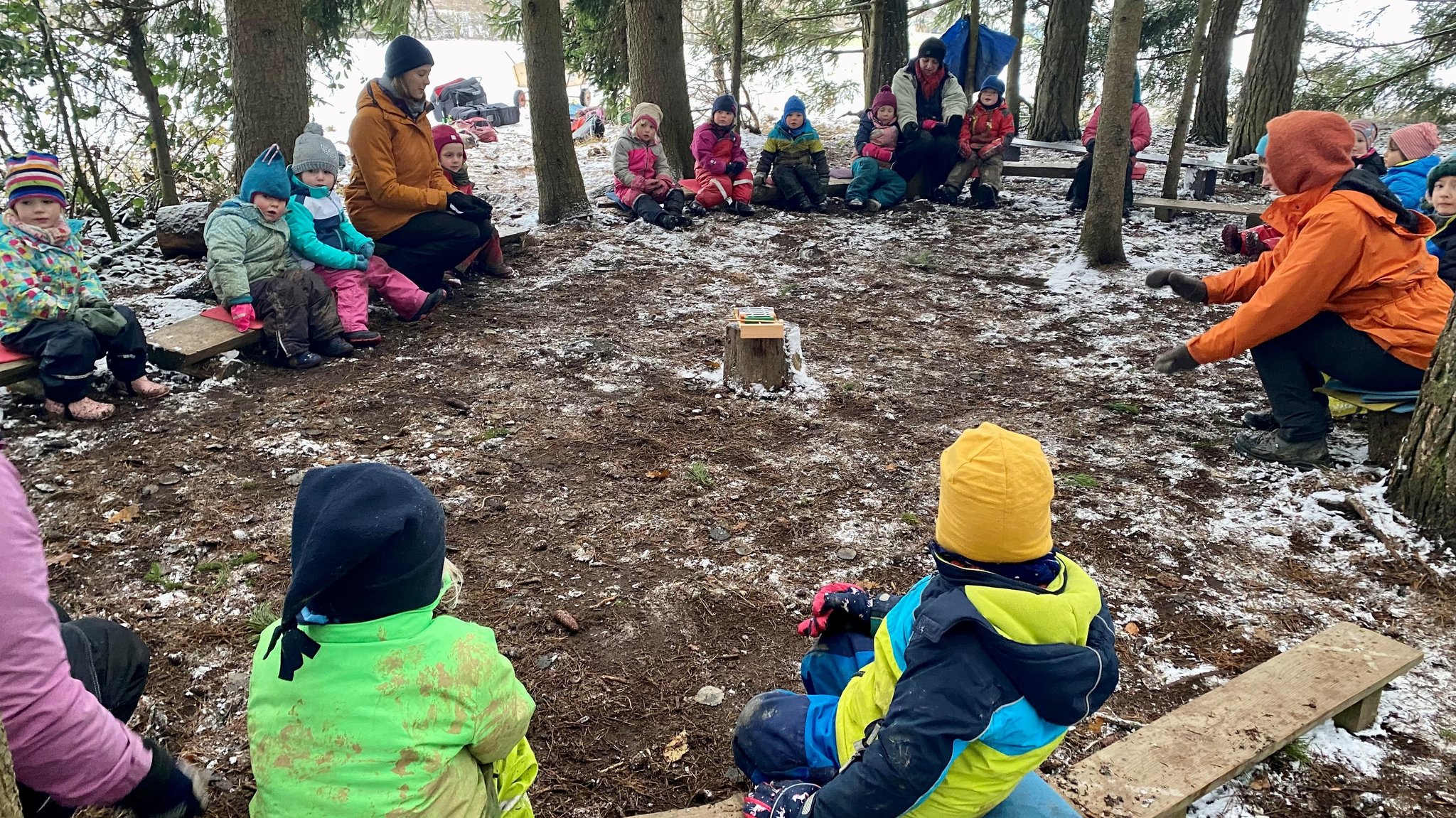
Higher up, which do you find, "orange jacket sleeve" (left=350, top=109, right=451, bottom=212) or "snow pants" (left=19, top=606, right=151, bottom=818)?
"orange jacket sleeve" (left=350, top=109, right=451, bottom=212)

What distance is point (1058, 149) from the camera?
13.0m

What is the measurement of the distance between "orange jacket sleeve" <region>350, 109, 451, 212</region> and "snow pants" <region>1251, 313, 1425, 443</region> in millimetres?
5537

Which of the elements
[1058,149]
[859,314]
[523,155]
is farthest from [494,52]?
[859,314]

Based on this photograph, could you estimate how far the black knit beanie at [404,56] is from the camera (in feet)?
20.2

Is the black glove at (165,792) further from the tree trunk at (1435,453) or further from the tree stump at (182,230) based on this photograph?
the tree stump at (182,230)

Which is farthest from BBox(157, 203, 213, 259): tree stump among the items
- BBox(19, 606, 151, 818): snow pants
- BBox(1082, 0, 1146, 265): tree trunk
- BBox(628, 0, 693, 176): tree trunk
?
BBox(1082, 0, 1146, 265): tree trunk

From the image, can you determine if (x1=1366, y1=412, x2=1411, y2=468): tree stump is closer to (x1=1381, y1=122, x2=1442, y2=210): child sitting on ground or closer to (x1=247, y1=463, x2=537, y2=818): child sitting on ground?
(x1=1381, y1=122, x2=1442, y2=210): child sitting on ground

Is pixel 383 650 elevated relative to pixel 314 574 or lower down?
lower down

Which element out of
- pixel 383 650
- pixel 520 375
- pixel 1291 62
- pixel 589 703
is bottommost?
pixel 589 703

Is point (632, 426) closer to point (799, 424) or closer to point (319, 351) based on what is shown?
point (799, 424)

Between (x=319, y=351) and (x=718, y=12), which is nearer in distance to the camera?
(x=319, y=351)

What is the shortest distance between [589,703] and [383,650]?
130cm

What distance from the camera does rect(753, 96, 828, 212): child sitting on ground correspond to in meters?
9.64

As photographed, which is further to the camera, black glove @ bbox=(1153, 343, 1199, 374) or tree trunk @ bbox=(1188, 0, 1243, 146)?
tree trunk @ bbox=(1188, 0, 1243, 146)
